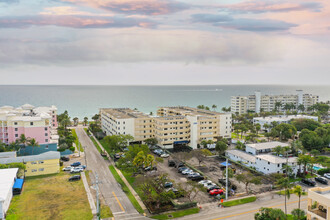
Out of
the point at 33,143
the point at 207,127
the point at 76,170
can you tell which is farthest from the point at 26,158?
the point at 207,127

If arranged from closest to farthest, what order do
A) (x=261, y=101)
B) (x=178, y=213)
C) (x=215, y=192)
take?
(x=178, y=213)
(x=215, y=192)
(x=261, y=101)

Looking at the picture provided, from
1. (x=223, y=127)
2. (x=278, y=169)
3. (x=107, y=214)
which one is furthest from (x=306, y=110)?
(x=107, y=214)

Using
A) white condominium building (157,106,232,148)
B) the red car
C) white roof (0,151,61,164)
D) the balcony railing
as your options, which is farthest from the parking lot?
white roof (0,151,61,164)

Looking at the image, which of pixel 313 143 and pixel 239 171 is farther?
pixel 313 143

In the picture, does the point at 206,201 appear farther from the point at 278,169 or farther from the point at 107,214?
the point at 278,169

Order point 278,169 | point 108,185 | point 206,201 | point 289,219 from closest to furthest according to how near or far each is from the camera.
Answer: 1. point 289,219
2. point 206,201
3. point 108,185
4. point 278,169

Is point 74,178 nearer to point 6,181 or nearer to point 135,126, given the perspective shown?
point 6,181

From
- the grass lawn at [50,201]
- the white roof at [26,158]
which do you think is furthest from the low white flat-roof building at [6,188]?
the white roof at [26,158]
